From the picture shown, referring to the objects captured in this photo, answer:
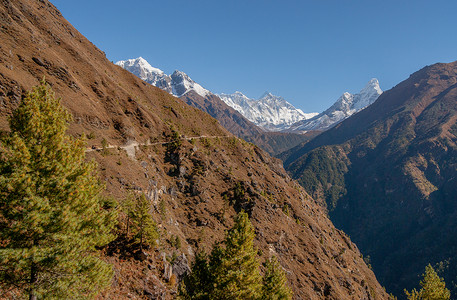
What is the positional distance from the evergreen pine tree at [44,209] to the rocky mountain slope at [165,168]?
18.7 m

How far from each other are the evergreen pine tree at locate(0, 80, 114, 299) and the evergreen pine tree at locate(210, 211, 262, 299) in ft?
40.4

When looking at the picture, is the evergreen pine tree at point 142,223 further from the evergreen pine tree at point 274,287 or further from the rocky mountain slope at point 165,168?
the evergreen pine tree at point 274,287

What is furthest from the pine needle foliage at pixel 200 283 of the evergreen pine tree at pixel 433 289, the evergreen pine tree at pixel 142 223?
the evergreen pine tree at pixel 433 289

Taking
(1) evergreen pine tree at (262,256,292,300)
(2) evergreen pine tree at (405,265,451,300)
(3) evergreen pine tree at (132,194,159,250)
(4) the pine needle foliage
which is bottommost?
(2) evergreen pine tree at (405,265,451,300)

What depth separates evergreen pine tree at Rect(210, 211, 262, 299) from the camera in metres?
23.7

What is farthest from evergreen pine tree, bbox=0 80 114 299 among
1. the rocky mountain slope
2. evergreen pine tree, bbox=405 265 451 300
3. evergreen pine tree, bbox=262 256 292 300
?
evergreen pine tree, bbox=405 265 451 300

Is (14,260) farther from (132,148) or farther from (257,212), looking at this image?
(257,212)

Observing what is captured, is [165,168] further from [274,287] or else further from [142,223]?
[274,287]

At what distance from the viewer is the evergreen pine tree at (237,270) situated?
23688 millimetres

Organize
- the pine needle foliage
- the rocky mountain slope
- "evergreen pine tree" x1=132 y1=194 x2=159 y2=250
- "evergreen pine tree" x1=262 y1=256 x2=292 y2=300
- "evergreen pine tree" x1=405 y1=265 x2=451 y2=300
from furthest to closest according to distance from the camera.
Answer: the rocky mountain slope
"evergreen pine tree" x1=405 y1=265 x2=451 y2=300
"evergreen pine tree" x1=132 y1=194 x2=159 y2=250
"evergreen pine tree" x1=262 y1=256 x2=292 y2=300
the pine needle foliage

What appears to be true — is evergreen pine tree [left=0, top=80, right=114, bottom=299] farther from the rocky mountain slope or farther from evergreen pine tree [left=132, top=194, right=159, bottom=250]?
the rocky mountain slope

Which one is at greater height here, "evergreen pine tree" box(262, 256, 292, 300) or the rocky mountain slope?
the rocky mountain slope

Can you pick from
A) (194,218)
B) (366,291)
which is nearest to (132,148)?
(194,218)

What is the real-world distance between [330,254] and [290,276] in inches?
1226
